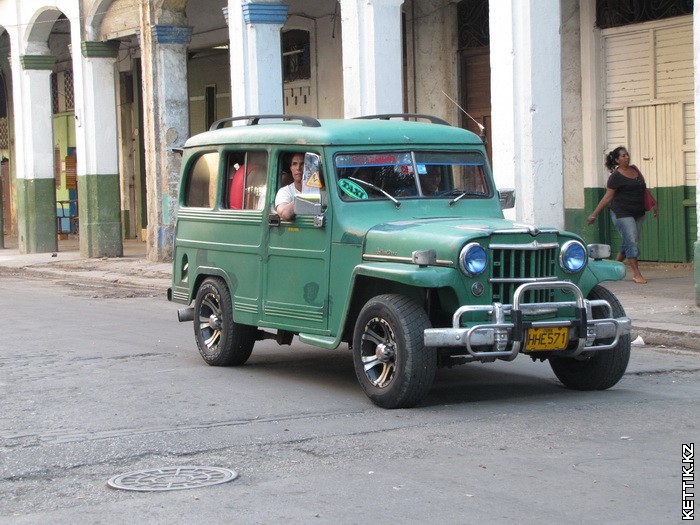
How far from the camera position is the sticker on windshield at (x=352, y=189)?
934 cm

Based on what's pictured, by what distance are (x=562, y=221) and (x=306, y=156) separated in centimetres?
689

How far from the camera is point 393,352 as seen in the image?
335 inches

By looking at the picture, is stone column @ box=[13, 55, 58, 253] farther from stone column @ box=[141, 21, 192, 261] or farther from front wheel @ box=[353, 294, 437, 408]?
front wheel @ box=[353, 294, 437, 408]

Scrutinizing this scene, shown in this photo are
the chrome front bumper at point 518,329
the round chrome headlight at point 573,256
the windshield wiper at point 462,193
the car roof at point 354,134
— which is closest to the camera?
the chrome front bumper at point 518,329

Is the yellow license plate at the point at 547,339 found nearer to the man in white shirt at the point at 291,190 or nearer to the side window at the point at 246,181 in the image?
the man in white shirt at the point at 291,190

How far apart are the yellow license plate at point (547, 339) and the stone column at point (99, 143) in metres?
17.8

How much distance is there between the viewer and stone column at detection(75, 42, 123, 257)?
25.3 metres

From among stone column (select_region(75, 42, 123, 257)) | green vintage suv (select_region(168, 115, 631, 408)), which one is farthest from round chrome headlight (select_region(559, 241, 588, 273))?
stone column (select_region(75, 42, 123, 257))

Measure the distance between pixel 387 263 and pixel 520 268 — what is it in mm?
872

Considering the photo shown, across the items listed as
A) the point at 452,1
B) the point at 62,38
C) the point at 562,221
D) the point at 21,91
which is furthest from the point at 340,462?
the point at 62,38

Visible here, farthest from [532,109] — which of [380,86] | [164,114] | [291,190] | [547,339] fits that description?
[164,114]

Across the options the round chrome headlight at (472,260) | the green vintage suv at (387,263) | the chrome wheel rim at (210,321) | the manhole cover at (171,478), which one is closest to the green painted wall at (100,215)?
the green vintage suv at (387,263)

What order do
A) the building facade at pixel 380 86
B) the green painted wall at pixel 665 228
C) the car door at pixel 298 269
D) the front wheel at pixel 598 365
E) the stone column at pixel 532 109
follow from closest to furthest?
the front wheel at pixel 598 365, the car door at pixel 298 269, the stone column at pixel 532 109, the building facade at pixel 380 86, the green painted wall at pixel 665 228

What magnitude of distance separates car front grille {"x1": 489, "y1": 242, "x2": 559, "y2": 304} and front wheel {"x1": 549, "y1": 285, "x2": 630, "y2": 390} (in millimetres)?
547
